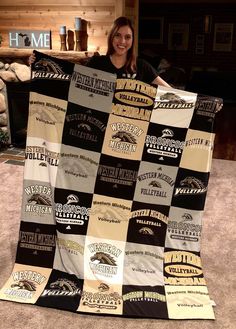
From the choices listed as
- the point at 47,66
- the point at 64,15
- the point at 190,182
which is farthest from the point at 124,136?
the point at 64,15

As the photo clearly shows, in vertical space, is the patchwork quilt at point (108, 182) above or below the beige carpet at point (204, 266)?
above

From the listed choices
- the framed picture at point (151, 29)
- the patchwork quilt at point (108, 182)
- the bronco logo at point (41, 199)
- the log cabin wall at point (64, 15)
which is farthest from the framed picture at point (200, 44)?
the bronco logo at point (41, 199)

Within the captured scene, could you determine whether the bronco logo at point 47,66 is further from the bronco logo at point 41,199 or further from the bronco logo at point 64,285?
the bronco logo at point 64,285

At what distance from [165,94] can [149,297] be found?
111 cm

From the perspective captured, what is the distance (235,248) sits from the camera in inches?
101

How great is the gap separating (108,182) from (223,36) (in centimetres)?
617

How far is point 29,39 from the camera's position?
411 cm

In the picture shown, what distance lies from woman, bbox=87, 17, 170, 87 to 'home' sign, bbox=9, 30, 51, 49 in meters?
1.83

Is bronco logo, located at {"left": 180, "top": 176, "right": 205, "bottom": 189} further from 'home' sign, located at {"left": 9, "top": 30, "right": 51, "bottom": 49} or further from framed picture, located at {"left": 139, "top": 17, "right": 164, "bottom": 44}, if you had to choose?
framed picture, located at {"left": 139, "top": 17, "right": 164, "bottom": 44}

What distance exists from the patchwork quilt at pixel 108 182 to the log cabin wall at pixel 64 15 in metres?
1.99

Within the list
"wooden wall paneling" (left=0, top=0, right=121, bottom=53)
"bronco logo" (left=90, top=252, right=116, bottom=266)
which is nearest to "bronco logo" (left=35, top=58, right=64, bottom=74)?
"bronco logo" (left=90, top=252, right=116, bottom=266)

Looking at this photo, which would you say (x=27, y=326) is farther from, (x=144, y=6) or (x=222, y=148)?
(x=144, y=6)

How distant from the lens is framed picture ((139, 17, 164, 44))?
764cm

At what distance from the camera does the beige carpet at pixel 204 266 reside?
6.13 ft
